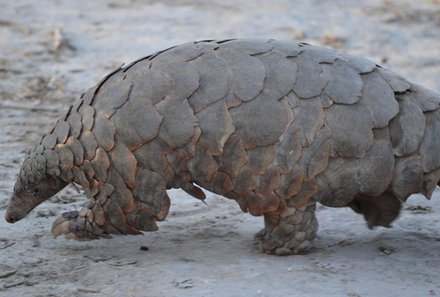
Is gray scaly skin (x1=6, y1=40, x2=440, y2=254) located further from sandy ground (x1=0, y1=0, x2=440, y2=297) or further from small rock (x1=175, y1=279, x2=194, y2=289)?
small rock (x1=175, y1=279, x2=194, y2=289)

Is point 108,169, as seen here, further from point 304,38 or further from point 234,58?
point 304,38

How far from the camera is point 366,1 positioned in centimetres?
1126

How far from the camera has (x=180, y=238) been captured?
5492 mm

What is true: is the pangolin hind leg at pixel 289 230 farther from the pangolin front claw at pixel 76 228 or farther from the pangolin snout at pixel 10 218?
the pangolin snout at pixel 10 218

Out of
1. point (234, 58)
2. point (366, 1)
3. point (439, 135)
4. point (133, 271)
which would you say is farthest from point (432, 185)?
point (366, 1)

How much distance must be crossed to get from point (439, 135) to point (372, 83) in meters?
0.40

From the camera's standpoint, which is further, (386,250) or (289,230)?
(386,250)

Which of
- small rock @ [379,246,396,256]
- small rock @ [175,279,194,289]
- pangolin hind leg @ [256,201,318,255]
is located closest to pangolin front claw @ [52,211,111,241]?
small rock @ [175,279,194,289]

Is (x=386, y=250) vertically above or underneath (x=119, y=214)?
underneath

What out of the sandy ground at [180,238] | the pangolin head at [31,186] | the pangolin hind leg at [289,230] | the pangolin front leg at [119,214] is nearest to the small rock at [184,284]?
the sandy ground at [180,238]

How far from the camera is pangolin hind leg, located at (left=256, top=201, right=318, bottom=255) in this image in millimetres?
5012

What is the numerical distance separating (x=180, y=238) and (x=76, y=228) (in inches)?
23.0

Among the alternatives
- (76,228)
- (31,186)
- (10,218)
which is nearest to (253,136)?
(76,228)

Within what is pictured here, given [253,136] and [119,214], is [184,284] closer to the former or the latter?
[119,214]
